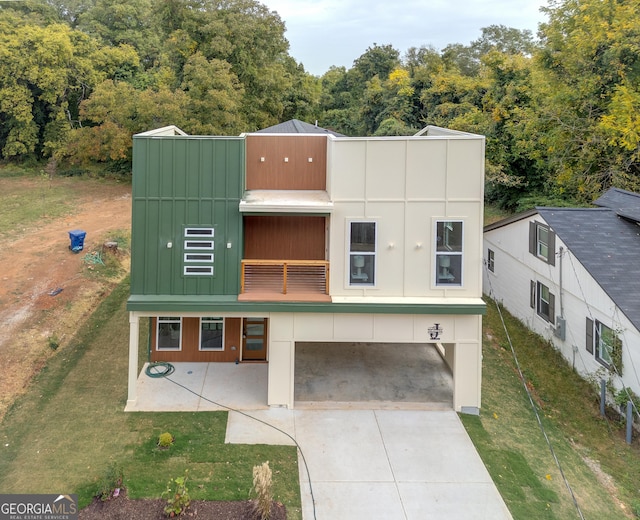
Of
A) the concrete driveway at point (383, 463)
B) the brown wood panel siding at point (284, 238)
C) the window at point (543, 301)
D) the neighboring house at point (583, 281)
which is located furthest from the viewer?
the window at point (543, 301)

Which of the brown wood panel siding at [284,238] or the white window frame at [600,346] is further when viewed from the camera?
the brown wood panel siding at [284,238]

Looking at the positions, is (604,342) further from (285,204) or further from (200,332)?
(200,332)

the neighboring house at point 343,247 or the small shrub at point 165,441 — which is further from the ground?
the neighboring house at point 343,247

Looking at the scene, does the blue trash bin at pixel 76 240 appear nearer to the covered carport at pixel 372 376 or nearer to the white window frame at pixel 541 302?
the covered carport at pixel 372 376

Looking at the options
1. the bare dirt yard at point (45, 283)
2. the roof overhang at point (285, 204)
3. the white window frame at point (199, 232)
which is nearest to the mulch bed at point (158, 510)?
the bare dirt yard at point (45, 283)

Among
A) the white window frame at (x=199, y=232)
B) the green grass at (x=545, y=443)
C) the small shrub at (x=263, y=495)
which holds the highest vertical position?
the white window frame at (x=199, y=232)

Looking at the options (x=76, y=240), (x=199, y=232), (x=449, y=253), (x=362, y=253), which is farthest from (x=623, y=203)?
(x=76, y=240)

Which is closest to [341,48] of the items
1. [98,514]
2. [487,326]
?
[487,326]

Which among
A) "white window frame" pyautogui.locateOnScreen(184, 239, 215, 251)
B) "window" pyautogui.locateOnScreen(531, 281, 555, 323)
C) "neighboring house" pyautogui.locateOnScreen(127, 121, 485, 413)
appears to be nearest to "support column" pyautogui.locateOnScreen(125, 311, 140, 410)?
"neighboring house" pyautogui.locateOnScreen(127, 121, 485, 413)
